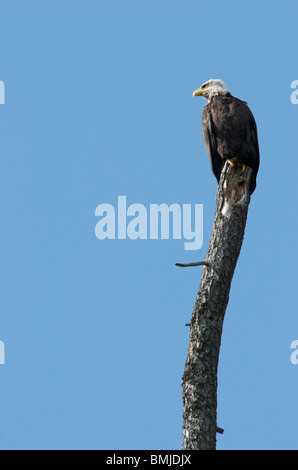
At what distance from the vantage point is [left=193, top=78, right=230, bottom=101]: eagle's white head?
435 inches

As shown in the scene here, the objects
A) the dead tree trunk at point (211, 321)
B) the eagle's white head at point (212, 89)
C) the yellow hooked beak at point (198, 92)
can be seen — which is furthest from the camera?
the yellow hooked beak at point (198, 92)

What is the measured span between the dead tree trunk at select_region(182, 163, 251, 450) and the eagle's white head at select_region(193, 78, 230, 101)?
3.20 metres

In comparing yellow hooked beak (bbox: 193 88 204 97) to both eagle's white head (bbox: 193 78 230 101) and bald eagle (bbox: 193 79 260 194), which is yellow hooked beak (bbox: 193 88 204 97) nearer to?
eagle's white head (bbox: 193 78 230 101)

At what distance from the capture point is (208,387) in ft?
24.2

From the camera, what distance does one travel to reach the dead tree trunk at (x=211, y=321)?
23.9 feet

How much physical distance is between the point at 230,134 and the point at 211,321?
122 inches

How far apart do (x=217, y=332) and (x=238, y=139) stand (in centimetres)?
308

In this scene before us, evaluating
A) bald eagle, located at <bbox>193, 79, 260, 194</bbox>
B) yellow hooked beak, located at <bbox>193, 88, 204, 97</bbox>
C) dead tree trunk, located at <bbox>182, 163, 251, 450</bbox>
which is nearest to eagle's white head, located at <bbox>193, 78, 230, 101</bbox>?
yellow hooked beak, located at <bbox>193, 88, 204, 97</bbox>

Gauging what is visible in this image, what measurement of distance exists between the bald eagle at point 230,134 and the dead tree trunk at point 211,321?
1.44m

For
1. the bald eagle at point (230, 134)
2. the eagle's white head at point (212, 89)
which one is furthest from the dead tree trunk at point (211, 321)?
the eagle's white head at point (212, 89)

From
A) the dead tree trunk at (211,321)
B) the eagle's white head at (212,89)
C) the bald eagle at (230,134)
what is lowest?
the dead tree trunk at (211,321)

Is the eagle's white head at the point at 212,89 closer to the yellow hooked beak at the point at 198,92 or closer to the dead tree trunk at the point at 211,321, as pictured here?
the yellow hooked beak at the point at 198,92

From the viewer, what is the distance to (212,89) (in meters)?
11.3
